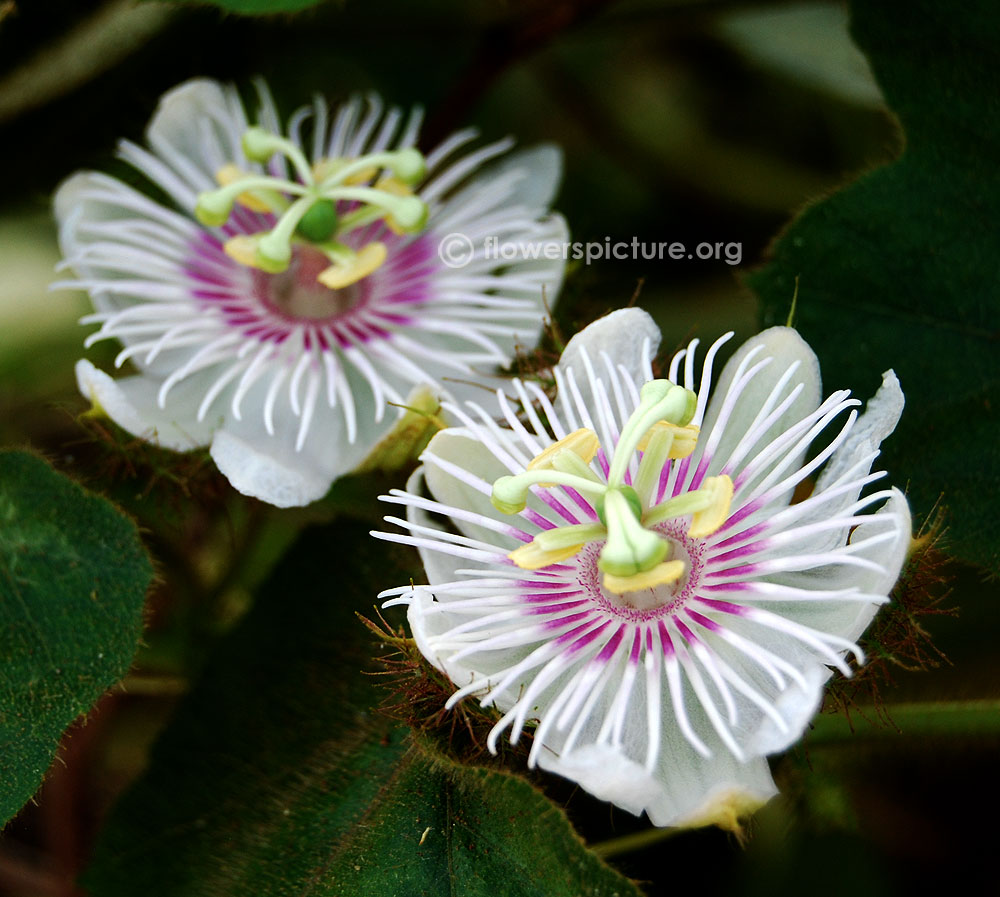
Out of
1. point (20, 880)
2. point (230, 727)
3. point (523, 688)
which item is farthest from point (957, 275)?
point (20, 880)

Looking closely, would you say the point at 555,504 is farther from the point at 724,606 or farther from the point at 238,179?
the point at 238,179

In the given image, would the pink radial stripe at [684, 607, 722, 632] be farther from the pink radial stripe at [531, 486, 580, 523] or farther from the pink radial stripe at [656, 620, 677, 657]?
the pink radial stripe at [531, 486, 580, 523]

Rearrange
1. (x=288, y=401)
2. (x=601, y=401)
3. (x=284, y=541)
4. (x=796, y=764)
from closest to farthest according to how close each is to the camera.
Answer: (x=601, y=401) < (x=796, y=764) < (x=288, y=401) < (x=284, y=541)

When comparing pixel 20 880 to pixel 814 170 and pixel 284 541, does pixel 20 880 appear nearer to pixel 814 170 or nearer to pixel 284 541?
pixel 284 541

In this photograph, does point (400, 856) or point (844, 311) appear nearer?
point (400, 856)

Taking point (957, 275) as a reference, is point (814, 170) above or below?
below

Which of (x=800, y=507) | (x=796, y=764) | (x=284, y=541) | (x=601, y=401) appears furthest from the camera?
(x=284, y=541)

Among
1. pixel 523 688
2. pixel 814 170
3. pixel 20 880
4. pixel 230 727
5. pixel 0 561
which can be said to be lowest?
pixel 814 170
